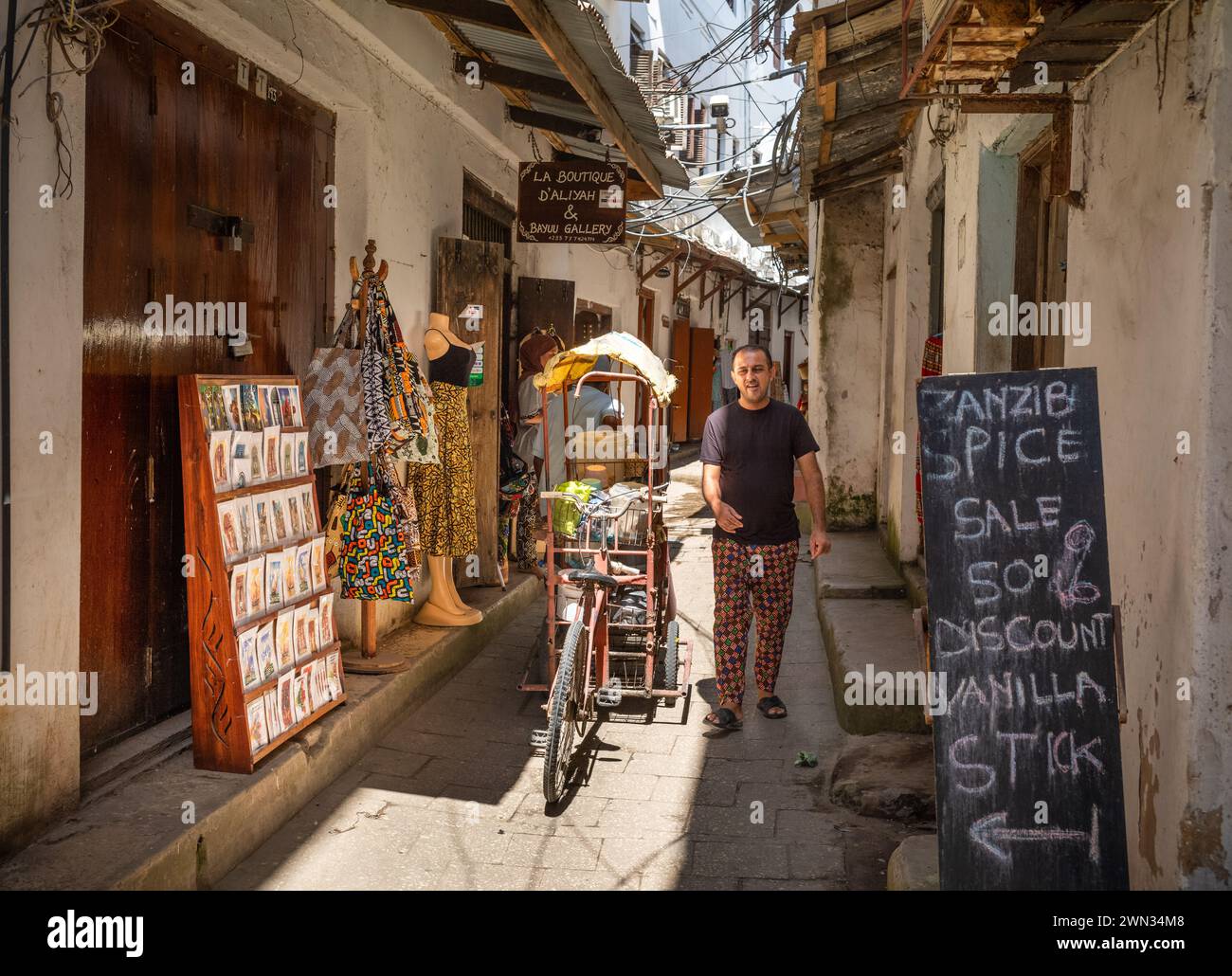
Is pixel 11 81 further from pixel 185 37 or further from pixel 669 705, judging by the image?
pixel 669 705

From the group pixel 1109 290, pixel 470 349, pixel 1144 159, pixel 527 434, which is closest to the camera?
pixel 1144 159

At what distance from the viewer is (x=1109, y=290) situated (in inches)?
148

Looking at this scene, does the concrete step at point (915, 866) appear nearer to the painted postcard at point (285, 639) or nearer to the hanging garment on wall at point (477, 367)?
the painted postcard at point (285, 639)

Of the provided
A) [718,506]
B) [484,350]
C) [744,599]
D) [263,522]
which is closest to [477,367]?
[484,350]

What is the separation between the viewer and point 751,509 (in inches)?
234

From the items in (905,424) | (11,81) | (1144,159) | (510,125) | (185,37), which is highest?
(510,125)

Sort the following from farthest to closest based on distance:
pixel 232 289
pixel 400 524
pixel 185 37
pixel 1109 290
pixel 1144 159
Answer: pixel 400 524 → pixel 232 289 → pixel 185 37 → pixel 1109 290 → pixel 1144 159

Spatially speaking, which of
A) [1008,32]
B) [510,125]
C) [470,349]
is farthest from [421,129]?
[1008,32]

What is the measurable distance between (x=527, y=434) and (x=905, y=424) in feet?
9.82

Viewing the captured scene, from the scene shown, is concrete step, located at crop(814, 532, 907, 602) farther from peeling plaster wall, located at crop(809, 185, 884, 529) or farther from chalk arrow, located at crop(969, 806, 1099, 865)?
chalk arrow, located at crop(969, 806, 1099, 865)

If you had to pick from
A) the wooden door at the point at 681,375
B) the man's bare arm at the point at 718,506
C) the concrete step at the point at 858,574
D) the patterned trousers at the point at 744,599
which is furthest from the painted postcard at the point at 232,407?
the wooden door at the point at 681,375

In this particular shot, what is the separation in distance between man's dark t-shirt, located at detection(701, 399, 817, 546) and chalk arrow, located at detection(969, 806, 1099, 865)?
2745 millimetres

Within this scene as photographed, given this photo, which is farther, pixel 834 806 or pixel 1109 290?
pixel 834 806

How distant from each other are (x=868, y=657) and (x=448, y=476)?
9.29 feet
